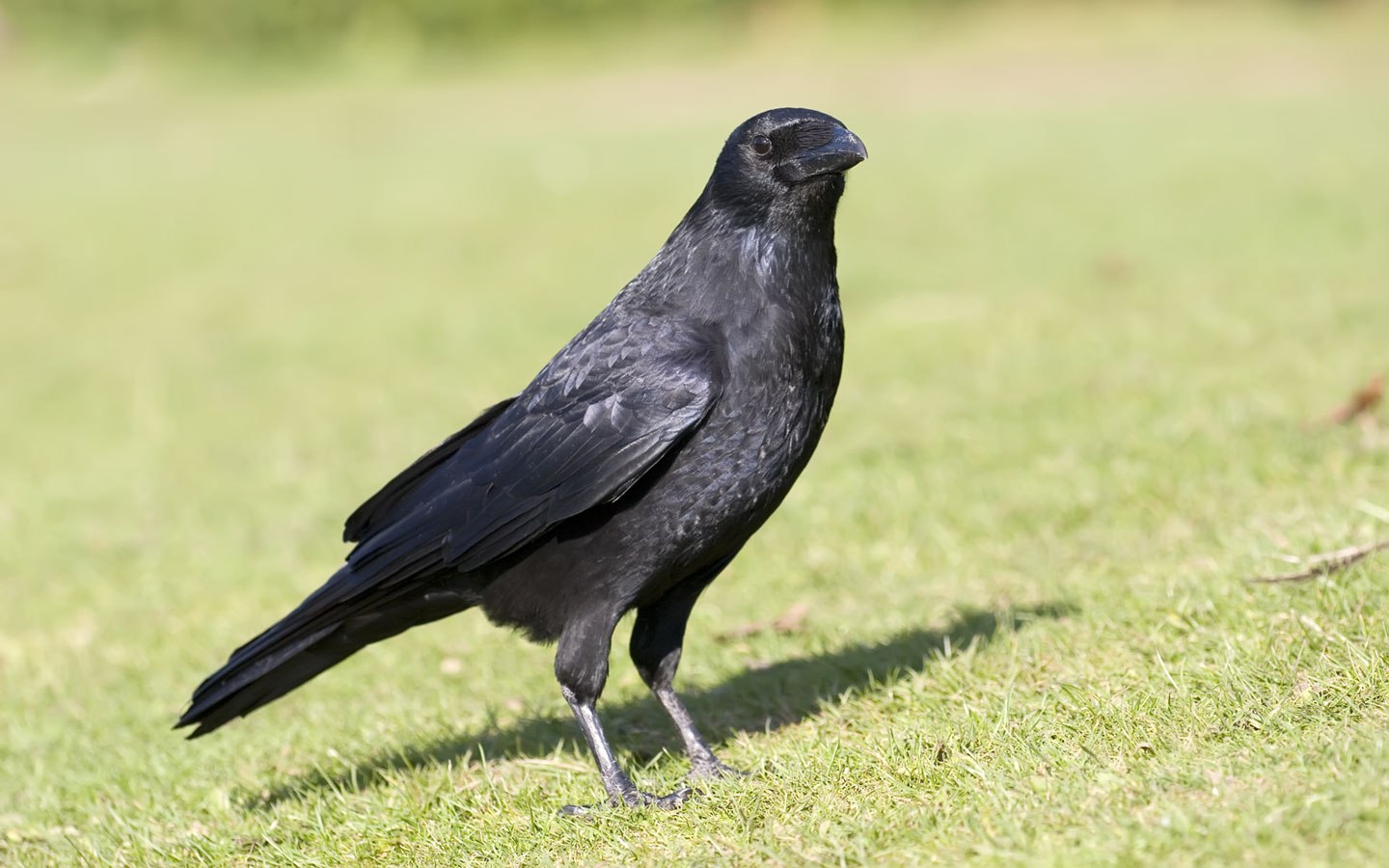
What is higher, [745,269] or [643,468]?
[745,269]

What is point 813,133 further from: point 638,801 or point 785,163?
point 638,801

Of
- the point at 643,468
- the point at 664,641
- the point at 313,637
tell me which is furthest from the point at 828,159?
the point at 313,637

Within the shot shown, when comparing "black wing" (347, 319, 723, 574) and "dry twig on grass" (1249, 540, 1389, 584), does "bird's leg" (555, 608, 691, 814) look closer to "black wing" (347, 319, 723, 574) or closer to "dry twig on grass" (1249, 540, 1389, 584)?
"black wing" (347, 319, 723, 574)

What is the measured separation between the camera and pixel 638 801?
3.74 m

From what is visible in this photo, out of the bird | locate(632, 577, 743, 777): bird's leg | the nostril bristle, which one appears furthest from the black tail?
the nostril bristle

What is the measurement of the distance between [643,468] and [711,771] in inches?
31.9

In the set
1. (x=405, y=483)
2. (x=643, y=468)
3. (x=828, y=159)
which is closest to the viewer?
(x=643, y=468)

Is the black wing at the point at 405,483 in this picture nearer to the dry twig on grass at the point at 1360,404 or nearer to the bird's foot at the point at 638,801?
the bird's foot at the point at 638,801

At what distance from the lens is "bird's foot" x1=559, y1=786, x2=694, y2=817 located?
368 centimetres

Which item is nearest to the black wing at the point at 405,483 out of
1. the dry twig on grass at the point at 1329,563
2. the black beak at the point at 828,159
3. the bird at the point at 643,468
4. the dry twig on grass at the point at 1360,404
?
the bird at the point at 643,468

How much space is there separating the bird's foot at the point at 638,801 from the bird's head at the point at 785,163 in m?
1.47

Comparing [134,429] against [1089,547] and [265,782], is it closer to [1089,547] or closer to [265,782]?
[265,782]

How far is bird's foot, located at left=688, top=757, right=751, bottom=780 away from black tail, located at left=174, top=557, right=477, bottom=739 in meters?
0.74

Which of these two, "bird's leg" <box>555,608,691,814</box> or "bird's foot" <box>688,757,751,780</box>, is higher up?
"bird's leg" <box>555,608,691,814</box>
